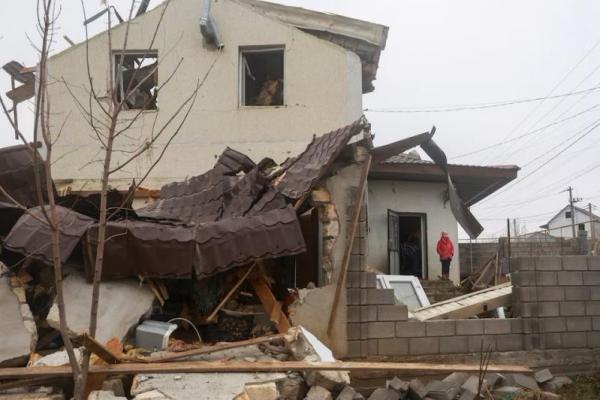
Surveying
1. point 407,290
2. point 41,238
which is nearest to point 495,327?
point 407,290

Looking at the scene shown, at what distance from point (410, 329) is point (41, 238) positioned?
13.9 ft

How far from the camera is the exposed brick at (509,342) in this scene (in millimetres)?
6230

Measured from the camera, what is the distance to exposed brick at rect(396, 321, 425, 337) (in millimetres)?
6027

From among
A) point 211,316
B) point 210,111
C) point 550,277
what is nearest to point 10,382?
point 211,316

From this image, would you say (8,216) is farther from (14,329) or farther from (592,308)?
(592,308)

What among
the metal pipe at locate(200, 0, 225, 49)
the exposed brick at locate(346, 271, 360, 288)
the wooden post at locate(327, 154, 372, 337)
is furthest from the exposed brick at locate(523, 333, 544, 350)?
the metal pipe at locate(200, 0, 225, 49)

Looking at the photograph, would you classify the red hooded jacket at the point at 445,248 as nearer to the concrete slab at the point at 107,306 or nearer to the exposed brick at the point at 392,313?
the exposed brick at the point at 392,313

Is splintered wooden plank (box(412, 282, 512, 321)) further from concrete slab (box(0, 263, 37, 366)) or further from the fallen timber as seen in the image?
concrete slab (box(0, 263, 37, 366))

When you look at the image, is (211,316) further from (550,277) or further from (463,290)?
(463,290)

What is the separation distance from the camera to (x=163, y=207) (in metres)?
7.47

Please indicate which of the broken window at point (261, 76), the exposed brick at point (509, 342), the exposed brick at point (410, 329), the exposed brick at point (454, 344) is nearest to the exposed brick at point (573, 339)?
the exposed brick at point (509, 342)

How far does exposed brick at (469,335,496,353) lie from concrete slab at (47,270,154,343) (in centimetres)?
383

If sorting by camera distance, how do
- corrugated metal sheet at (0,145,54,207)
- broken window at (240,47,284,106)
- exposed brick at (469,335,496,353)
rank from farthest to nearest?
1. broken window at (240,47,284,106)
2. corrugated metal sheet at (0,145,54,207)
3. exposed brick at (469,335,496,353)

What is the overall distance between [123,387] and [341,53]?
8008mm
